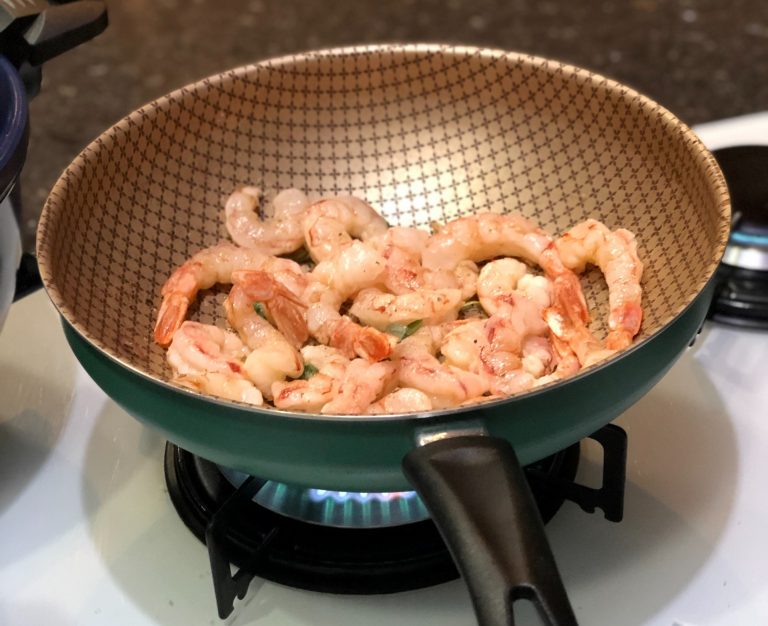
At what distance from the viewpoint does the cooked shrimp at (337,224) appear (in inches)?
39.7

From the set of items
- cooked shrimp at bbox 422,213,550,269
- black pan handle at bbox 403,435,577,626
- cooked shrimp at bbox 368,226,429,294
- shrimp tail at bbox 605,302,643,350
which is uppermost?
black pan handle at bbox 403,435,577,626

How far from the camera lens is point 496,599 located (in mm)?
558

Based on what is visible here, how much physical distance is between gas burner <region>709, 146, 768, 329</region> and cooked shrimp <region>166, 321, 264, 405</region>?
1.72ft

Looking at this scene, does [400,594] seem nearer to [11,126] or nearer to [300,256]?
[300,256]

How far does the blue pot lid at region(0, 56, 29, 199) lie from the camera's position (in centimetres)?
83

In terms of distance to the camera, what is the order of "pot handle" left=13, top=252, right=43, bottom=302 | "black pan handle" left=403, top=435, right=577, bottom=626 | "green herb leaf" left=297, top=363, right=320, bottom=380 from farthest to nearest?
"pot handle" left=13, top=252, right=43, bottom=302, "green herb leaf" left=297, top=363, right=320, bottom=380, "black pan handle" left=403, top=435, right=577, bottom=626

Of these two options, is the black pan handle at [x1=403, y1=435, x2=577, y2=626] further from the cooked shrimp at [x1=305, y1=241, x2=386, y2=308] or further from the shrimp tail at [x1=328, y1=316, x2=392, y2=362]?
the cooked shrimp at [x1=305, y1=241, x2=386, y2=308]

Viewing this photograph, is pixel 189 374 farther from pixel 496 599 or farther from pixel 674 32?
pixel 674 32

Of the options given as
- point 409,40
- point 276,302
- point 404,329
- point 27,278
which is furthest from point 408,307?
point 409,40

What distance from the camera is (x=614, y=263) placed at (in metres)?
0.93

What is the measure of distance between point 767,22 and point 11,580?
8.88 ft

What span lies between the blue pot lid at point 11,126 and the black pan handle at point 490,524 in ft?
1.50

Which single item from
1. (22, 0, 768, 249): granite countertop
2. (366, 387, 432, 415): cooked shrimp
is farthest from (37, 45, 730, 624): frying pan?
(22, 0, 768, 249): granite countertop

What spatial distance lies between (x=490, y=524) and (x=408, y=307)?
1.16 ft
